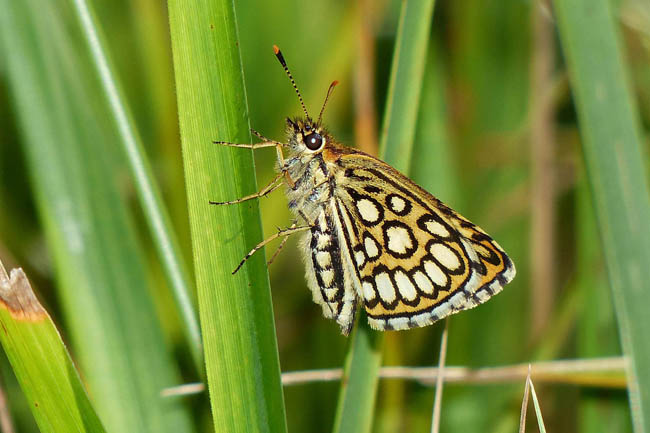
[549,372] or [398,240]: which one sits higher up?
[398,240]

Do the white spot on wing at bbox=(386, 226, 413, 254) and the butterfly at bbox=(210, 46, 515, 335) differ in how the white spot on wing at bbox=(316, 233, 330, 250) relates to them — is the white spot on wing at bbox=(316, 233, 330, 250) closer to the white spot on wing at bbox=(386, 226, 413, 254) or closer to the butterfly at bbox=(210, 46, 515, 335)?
the butterfly at bbox=(210, 46, 515, 335)

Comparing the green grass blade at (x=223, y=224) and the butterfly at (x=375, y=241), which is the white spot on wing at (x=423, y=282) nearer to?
the butterfly at (x=375, y=241)

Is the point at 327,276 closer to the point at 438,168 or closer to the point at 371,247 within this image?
the point at 371,247

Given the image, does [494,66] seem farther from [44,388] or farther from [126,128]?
[44,388]

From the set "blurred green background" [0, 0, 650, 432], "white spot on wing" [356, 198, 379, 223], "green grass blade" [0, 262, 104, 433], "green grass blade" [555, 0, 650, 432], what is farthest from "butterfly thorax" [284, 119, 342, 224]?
"green grass blade" [0, 262, 104, 433]

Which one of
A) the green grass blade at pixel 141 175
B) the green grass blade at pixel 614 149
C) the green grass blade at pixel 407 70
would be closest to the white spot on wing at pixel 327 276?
the green grass blade at pixel 141 175

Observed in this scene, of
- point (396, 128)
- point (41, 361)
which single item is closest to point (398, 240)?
point (396, 128)

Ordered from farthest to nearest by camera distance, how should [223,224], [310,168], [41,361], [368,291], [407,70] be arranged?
[310,168]
[368,291]
[407,70]
[223,224]
[41,361]
